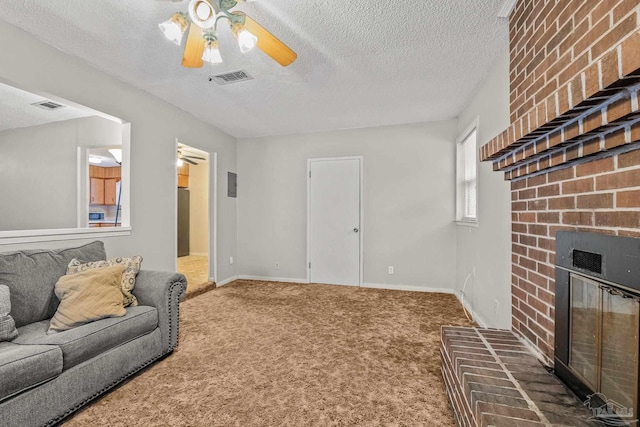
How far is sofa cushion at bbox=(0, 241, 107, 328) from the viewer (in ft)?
5.89

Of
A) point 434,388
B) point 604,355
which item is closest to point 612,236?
point 604,355

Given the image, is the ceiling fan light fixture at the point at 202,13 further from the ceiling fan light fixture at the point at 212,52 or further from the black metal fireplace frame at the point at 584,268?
the black metal fireplace frame at the point at 584,268

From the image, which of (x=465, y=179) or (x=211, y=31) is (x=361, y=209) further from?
(x=211, y=31)

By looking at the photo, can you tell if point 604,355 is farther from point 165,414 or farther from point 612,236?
point 165,414

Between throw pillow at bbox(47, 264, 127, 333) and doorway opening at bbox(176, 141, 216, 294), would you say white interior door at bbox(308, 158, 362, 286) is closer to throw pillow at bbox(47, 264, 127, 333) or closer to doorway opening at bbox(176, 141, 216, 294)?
throw pillow at bbox(47, 264, 127, 333)

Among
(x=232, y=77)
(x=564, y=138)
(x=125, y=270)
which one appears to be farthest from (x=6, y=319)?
(x=564, y=138)

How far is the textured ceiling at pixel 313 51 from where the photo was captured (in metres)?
1.85

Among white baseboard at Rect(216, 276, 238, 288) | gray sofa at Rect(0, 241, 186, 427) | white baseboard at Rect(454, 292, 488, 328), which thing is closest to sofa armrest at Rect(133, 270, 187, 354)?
gray sofa at Rect(0, 241, 186, 427)

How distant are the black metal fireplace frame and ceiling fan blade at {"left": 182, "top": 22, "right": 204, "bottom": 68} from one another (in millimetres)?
2227

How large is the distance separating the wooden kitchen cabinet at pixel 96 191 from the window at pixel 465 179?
7.01 m

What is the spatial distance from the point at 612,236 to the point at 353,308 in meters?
2.65

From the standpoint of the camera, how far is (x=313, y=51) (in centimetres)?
233

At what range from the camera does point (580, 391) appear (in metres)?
1.16

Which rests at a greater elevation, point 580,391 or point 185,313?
point 580,391
